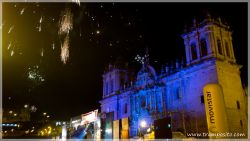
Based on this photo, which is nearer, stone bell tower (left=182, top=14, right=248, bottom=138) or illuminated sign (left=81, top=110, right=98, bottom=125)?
stone bell tower (left=182, top=14, right=248, bottom=138)

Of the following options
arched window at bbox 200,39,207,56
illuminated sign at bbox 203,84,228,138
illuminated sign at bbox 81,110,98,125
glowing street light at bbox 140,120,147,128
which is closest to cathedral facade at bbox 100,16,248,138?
→ arched window at bbox 200,39,207,56

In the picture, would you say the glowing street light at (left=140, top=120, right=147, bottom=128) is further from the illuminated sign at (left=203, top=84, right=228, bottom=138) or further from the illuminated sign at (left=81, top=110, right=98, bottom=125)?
the illuminated sign at (left=203, top=84, right=228, bottom=138)

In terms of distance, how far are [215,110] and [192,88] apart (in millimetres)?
16579

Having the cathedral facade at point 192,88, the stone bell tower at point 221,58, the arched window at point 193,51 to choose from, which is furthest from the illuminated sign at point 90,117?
the arched window at point 193,51

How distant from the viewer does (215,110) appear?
20.8m

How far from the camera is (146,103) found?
43562mm

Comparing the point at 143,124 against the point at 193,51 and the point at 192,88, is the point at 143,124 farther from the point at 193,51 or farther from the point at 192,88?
the point at 193,51

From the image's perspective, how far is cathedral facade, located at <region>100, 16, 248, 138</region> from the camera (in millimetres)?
34906

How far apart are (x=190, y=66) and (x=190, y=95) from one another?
13.1ft

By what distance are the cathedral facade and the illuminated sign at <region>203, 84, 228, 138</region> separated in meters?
9.43

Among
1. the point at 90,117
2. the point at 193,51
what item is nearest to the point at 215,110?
the point at 193,51

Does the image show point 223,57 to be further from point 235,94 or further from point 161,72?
point 161,72

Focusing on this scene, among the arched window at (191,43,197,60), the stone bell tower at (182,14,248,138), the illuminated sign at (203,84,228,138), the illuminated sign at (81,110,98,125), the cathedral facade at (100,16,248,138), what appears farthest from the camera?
the illuminated sign at (81,110,98,125)

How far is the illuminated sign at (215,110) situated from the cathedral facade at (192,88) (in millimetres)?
9427
